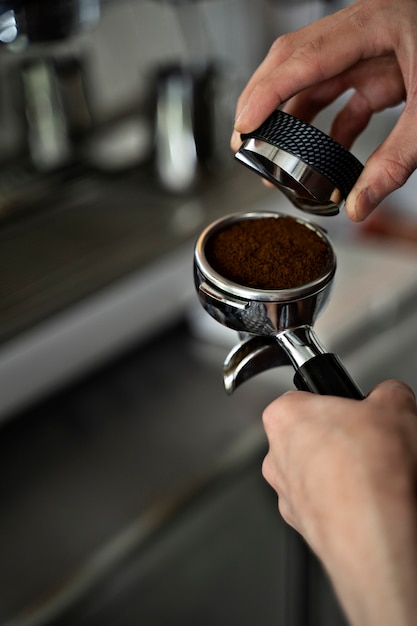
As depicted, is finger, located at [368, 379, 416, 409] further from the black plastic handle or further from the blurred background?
the blurred background

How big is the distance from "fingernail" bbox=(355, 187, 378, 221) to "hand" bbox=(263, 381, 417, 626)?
0.40ft

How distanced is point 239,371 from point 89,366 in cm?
70

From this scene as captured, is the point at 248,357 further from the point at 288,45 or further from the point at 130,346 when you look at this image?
the point at 130,346

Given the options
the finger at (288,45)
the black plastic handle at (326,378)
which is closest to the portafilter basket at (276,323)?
the black plastic handle at (326,378)

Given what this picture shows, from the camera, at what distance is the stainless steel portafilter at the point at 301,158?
45 centimetres

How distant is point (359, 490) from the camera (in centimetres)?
37

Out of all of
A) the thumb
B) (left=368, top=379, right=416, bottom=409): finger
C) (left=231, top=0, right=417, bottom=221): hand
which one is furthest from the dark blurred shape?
(left=368, top=379, right=416, bottom=409): finger

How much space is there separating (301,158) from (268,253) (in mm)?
68

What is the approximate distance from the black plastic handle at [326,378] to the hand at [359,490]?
0.6 inches

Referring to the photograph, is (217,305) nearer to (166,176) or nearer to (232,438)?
(232,438)

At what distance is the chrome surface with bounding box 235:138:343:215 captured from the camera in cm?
46

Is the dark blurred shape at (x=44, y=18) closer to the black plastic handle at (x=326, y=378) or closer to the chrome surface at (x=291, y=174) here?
the chrome surface at (x=291, y=174)

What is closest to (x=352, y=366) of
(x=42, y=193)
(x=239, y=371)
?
(x=42, y=193)

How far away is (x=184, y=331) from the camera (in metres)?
1.33
